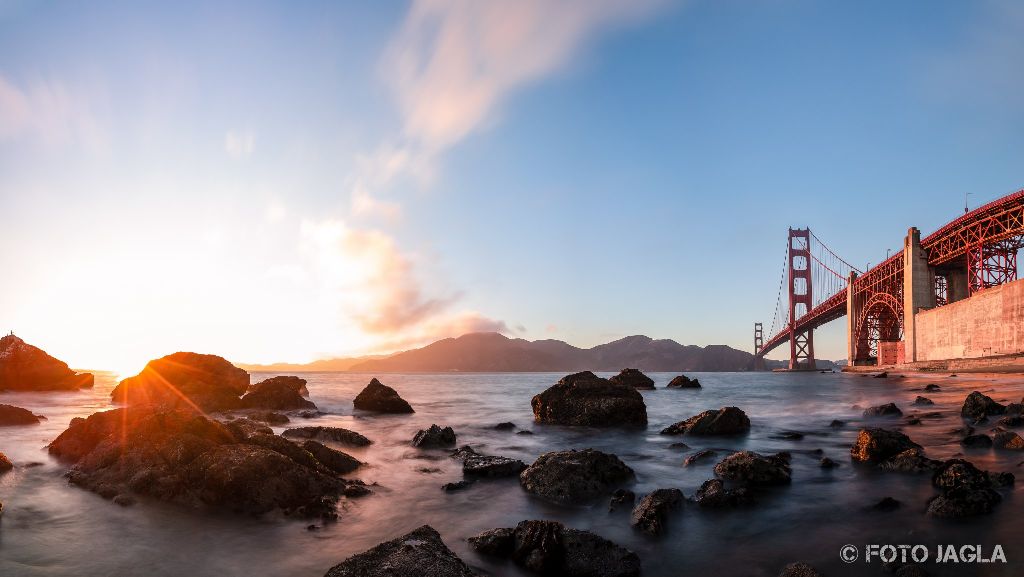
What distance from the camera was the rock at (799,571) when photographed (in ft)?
15.4

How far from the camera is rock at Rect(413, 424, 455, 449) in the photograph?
13.2 meters

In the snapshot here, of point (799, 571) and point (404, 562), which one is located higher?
point (404, 562)

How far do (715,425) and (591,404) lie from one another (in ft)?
14.3

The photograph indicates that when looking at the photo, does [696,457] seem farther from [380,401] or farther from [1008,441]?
[380,401]

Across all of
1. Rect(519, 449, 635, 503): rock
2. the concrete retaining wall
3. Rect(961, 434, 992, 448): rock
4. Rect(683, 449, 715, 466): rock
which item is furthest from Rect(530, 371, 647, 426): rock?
the concrete retaining wall

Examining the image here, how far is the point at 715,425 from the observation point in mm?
14414

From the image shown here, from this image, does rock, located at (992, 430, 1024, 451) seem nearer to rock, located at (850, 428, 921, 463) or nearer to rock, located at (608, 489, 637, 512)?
rock, located at (850, 428, 921, 463)

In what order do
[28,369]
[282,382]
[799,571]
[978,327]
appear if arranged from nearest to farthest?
1. [799,571]
2. [282,382]
3. [28,369]
4. [978,327]

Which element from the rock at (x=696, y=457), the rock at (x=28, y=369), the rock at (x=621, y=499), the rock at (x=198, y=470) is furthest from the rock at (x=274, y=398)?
the rock at (x=28, y=369)

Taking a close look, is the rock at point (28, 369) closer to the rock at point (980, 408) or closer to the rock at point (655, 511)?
the rock at point (655, 511)

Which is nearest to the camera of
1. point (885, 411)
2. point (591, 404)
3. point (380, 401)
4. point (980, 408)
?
point (980, 408)

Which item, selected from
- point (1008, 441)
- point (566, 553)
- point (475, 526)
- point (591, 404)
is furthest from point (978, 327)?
point (566, 553)

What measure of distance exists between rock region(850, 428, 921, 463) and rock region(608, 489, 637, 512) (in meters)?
5.08

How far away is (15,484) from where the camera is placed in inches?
322
